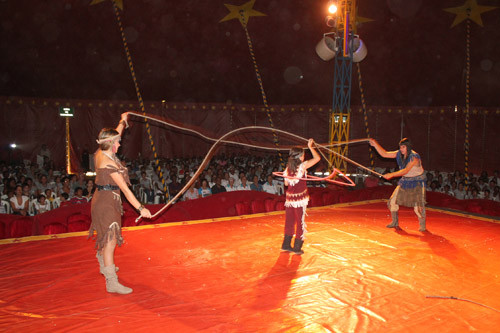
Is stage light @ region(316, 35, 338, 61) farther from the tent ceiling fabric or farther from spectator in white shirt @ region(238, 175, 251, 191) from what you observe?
spectator in white shirt @ region(238, 175, 251, 191)

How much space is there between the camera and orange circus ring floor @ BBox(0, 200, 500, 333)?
3.40 metres

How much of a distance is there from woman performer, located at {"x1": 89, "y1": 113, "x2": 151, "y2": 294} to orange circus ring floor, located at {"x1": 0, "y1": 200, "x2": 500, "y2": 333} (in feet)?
0.88

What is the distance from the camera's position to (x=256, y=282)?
4289 mm

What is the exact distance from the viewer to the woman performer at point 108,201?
150 inches

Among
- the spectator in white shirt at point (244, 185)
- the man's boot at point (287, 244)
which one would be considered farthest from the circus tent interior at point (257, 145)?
the spectator in white shirt at point (244, 185)

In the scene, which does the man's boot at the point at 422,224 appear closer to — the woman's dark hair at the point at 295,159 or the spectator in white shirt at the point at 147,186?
the woman's dark hair at the point at 295,159

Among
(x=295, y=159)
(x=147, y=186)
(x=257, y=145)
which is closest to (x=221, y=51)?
(x=257, y=145)

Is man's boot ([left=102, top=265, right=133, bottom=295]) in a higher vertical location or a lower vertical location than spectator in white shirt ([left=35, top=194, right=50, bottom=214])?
lower

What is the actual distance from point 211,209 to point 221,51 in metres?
11.1

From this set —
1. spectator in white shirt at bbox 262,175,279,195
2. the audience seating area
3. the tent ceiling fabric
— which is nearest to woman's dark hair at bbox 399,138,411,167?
the audience seating area

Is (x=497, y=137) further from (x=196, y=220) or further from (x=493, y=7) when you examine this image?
(x=196, y=220)

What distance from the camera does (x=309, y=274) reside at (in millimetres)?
4523

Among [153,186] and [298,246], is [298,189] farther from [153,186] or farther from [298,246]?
[153,186]


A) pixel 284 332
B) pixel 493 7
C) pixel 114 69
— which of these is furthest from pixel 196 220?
pixel 493 7
